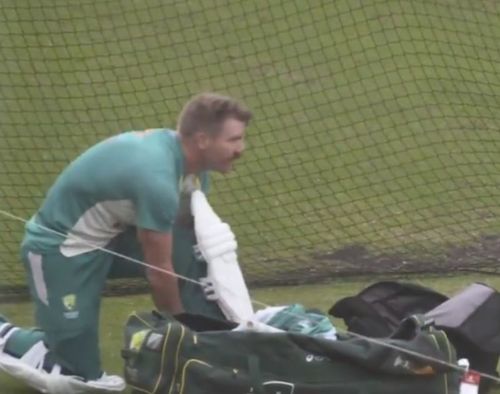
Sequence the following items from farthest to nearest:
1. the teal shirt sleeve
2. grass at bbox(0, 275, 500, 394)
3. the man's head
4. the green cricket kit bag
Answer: grass at bbox(0, 275, 500, 394) < the man's head < the teal shirt sleeve < the green cricket kit bag

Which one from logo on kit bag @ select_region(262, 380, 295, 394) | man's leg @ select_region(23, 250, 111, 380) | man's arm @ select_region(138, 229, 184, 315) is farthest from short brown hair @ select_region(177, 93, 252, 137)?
logo on kit bag @ select_region(262, 380, 295, 394)

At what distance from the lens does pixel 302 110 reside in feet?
25.9

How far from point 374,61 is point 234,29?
1042mm

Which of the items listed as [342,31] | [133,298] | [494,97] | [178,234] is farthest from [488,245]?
[342,31]

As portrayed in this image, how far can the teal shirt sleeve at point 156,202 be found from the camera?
12.2 ft

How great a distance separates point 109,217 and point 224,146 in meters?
0.38

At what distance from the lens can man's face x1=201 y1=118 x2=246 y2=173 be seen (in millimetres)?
3846

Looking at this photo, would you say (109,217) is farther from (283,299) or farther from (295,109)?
(295,109)

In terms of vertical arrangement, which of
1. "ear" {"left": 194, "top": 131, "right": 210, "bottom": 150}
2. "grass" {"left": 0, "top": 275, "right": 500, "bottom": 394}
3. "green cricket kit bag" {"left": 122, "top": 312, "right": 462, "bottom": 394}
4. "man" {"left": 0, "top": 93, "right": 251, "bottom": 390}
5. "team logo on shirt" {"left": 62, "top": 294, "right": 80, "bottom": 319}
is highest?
"ear" {"left": 194, "top": 131, "right": 210, "bottom": 150}

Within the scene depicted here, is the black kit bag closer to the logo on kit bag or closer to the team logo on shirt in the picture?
the logo on kit bag

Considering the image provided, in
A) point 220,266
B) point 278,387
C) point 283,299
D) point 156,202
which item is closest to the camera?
point 278,387

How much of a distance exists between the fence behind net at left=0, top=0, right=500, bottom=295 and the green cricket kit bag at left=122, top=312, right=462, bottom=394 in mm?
1580

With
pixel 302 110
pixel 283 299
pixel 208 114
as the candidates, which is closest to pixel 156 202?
pixel 208 114

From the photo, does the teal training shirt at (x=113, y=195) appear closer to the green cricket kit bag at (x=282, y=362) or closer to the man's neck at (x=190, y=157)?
the man's neck at (x=190, y=157)
